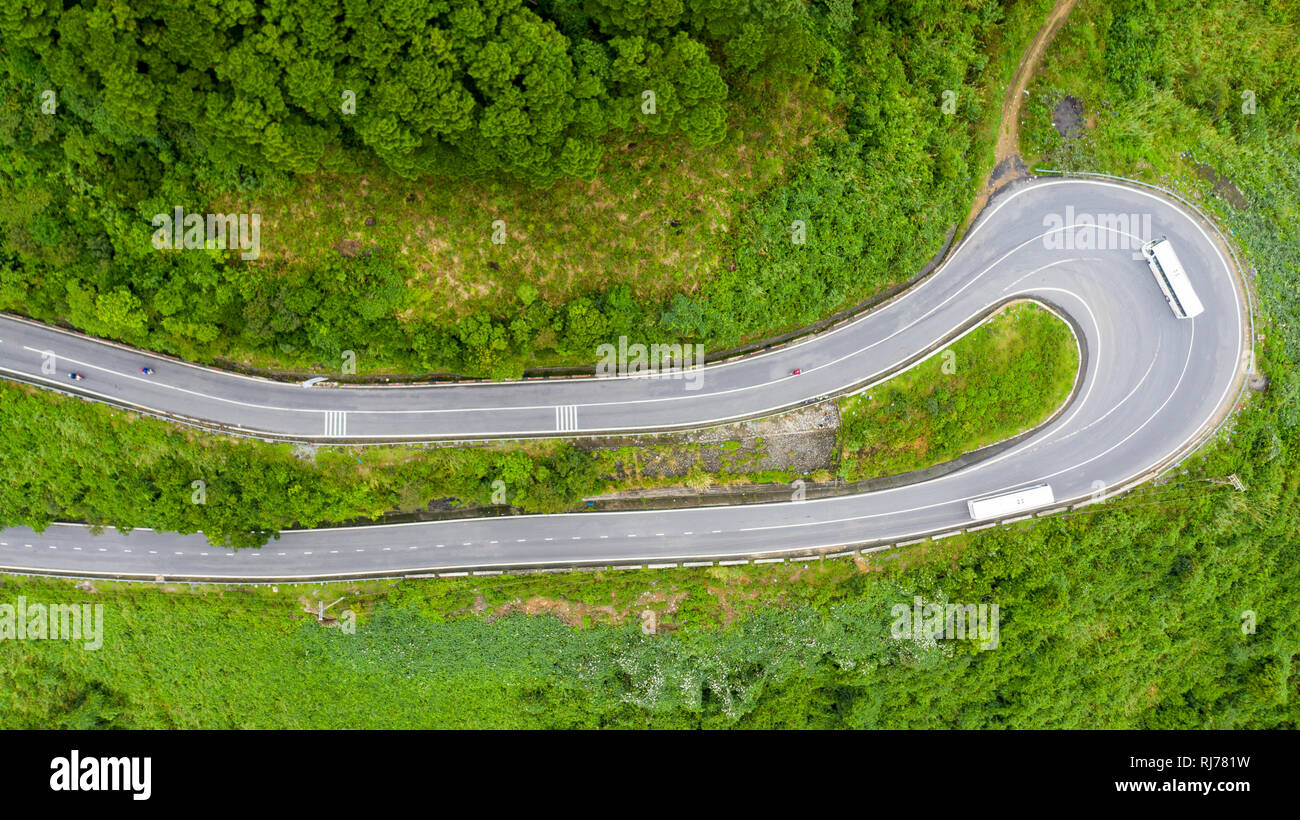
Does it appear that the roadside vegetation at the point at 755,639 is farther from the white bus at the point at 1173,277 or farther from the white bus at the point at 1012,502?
the white bus at the point at 1173,277

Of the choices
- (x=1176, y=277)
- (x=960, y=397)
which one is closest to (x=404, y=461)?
(x=960, y=397)

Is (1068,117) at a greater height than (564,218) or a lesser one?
greater

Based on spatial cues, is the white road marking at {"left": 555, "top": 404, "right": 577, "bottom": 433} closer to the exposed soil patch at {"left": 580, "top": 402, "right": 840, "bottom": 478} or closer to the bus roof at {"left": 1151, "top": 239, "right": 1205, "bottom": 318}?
the exposed soil patch at {"left": 580, "top": 402, "right": 840, "bottom": 478}

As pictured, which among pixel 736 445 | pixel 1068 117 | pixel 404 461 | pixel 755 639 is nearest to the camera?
pixel 404 461

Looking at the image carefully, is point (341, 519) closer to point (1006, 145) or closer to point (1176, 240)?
point (1006, 145)

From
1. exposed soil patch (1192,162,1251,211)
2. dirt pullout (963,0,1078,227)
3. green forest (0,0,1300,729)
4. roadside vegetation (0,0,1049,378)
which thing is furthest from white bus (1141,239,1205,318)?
roadside vegetation (0,0,1049,378)

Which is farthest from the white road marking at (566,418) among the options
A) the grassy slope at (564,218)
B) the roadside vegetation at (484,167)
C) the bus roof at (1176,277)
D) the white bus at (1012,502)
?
the bus roof at (1176,277)

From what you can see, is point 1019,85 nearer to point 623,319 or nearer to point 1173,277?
point 1173,277
